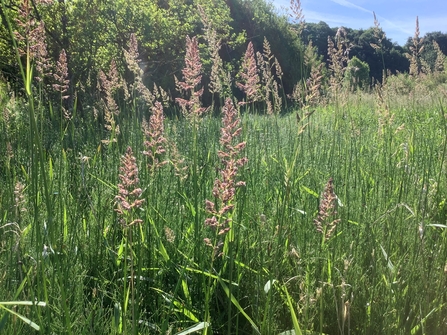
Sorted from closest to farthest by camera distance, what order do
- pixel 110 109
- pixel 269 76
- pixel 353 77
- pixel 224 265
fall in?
1. pixel 224 265
2. pixel 110 109
3. pixel 269 76
4. pixel 353 77

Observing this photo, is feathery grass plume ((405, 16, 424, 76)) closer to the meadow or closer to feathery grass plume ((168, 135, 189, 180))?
the meadow

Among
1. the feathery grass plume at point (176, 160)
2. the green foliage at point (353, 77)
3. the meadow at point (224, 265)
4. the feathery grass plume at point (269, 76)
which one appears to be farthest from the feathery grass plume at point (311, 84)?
the feathery grass plume at point (176, 160)

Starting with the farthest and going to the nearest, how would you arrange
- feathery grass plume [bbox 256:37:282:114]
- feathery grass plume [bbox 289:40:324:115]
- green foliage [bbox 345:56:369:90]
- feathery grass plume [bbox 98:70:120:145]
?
green foliage [bbox 345:56:369:90]
feathery grass plume [bbox 256:37:282:114]
feathery grass plume [bbox 98:70:120:145]
feathery grass plume [bbox 289:40:324:115]

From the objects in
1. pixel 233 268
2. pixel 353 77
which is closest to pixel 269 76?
pixel 233 268

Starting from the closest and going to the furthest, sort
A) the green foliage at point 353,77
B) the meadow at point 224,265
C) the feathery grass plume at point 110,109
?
the meadow at point 224,265
the feathery grass plume at point 110,109
the green foliage at point 353,77

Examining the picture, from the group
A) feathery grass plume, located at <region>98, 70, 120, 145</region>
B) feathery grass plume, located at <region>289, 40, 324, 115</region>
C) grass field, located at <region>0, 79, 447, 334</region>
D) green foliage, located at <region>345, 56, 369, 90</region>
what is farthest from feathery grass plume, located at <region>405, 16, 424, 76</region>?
feathery grass plume, located at <region>98, 70, 120, 145</region>

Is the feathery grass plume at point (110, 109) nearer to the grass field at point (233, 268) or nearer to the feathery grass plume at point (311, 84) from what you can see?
the grass field at point (233, 268)

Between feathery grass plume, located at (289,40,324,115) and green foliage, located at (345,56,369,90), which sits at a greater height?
green foliage, located at (345,56,369,90)

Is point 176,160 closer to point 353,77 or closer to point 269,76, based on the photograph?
point 269,76

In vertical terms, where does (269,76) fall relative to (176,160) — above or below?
above

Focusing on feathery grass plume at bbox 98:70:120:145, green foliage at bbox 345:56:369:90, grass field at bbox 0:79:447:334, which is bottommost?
grass field at bbox 0:79:447:334

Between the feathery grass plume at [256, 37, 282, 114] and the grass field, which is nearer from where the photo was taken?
the grass field

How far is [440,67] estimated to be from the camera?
125 inches

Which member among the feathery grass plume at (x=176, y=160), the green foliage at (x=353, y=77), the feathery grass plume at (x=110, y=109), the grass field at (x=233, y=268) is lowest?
the grass field at (x=233, y=268)
